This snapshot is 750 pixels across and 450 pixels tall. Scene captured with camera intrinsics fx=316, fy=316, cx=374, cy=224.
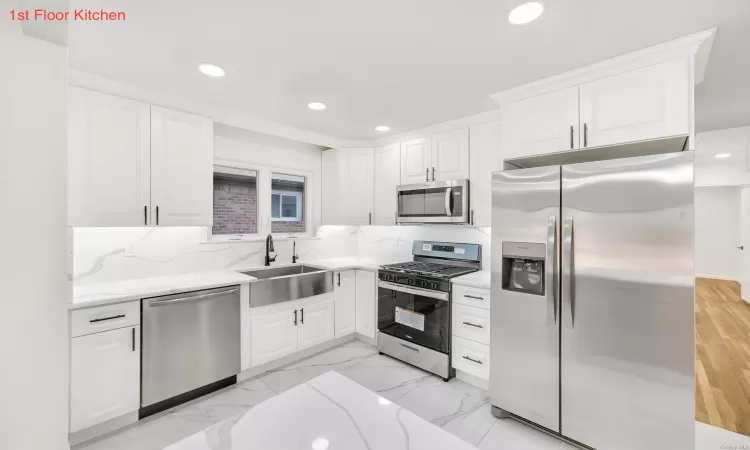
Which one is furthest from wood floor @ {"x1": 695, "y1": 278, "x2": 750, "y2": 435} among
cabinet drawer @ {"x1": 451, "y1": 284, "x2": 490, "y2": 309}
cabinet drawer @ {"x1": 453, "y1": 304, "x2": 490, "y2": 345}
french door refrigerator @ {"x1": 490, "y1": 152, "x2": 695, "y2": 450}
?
cabinet drawer @ {"x1": 451, "y1": 284, "x2": 490, "y2": 309}

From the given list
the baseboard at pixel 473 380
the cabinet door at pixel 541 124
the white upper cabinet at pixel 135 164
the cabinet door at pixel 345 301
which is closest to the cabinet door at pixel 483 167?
the cabinet door at pixel 541 124

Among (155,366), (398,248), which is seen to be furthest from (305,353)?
(398,248)

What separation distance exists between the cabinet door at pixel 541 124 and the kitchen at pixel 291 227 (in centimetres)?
1

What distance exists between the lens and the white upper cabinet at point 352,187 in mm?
3859

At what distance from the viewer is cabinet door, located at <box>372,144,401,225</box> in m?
3.64

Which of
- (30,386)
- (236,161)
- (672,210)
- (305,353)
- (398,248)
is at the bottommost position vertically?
(305,353)

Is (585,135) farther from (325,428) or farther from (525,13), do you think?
(325,428)

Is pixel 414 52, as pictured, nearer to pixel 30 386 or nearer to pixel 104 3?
pixel 104 3

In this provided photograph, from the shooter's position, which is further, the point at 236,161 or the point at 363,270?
the point at 363,270

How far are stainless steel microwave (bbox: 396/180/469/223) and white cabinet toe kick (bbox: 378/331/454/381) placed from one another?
1238 millimetres

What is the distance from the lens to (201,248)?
3.09m

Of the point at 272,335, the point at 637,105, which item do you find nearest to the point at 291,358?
the point at 272,335

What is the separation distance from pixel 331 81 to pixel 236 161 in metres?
1.66

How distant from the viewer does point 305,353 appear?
10.7 feet
